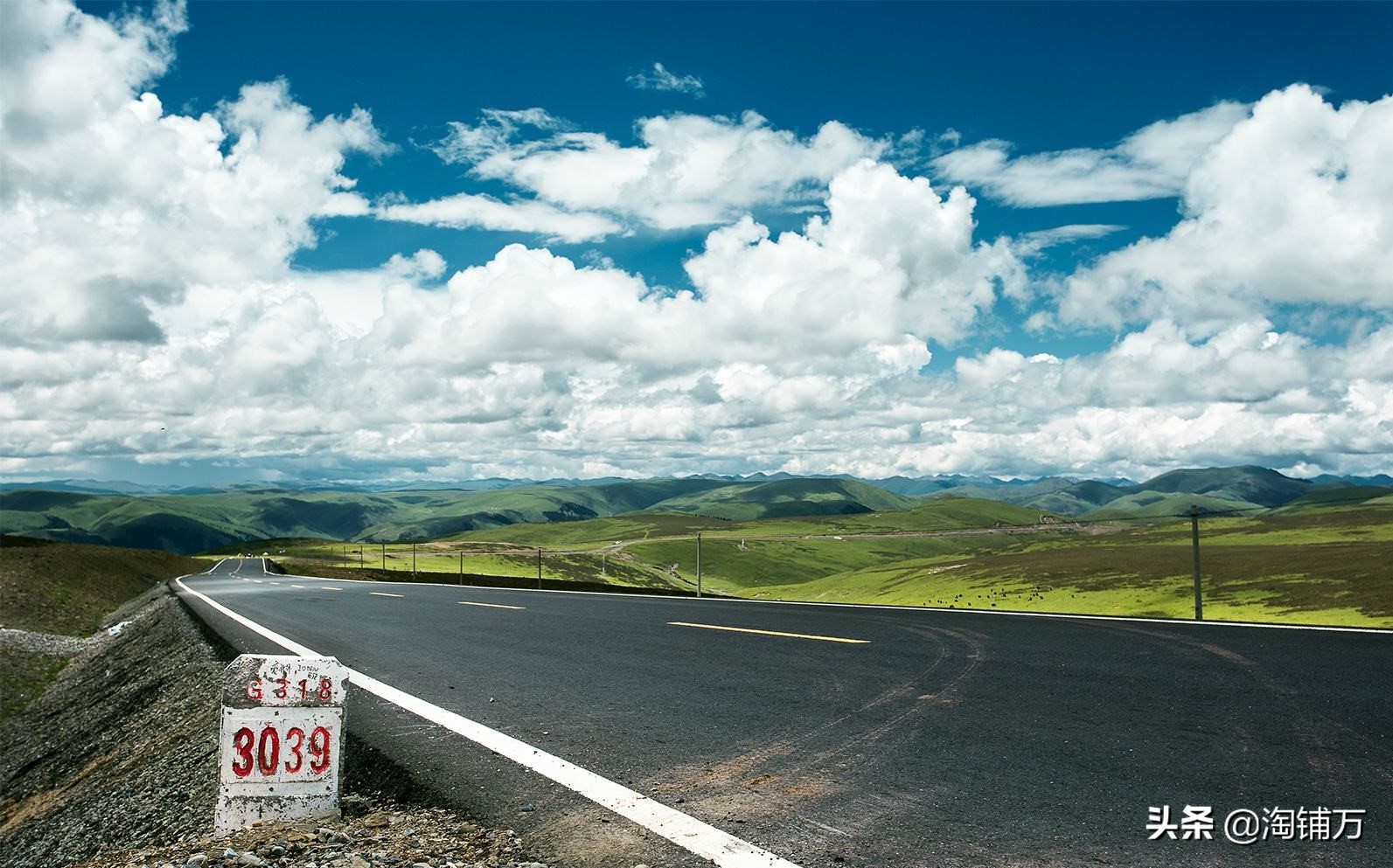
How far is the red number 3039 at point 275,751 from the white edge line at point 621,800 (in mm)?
643

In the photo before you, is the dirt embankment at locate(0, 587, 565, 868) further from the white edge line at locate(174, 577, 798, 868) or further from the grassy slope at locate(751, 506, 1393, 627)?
the grassy slope at locate(751, 506, 1393, 627)

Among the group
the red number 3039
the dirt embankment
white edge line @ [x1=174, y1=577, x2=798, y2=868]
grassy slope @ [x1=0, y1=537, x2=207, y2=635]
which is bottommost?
grassy slope @ [x1=0, y1=537, x2=207, y2=635]

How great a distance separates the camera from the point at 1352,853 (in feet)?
14.6

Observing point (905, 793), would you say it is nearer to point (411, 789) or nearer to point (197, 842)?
A: point (411, 789)

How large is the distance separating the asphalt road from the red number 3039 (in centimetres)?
96

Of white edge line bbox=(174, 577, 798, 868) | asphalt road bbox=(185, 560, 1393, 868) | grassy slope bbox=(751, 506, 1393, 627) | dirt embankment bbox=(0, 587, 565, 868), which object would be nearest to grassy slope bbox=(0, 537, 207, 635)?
dirt embankment bbox=(0, 587, 565, 868)

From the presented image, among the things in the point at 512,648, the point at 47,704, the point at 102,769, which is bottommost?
the point at 47,704

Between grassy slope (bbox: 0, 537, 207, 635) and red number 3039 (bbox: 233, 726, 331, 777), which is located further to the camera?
grassy slope (bbox: 0, 537, 207, 635)

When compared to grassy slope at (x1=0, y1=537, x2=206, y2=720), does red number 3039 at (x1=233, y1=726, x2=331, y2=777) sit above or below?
above

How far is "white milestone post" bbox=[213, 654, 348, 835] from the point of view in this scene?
5.58 m

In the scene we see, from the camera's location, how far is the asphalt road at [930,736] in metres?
4.84

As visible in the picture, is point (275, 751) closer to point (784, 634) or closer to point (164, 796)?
point (164, 796)

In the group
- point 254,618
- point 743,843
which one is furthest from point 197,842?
point 254,618

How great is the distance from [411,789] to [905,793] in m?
3.65
